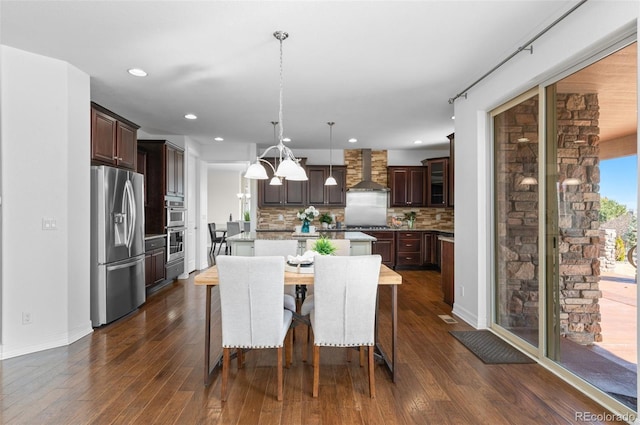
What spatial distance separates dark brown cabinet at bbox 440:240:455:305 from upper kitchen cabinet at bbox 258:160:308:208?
139 inches

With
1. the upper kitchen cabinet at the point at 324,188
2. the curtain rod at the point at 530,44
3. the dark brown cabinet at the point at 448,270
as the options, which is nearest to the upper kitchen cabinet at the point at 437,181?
the upper kitchen cabinet at the point at 324,188

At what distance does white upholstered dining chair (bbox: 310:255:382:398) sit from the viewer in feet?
7.43

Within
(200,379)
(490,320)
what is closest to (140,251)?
(200,379)

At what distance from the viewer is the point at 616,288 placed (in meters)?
2.16

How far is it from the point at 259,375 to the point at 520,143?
9.88 ft

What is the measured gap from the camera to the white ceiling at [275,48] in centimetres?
237

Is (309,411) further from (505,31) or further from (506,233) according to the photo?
(505,31)

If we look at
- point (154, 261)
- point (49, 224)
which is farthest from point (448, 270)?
point (49, 224)

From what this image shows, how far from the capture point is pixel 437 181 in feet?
24.0

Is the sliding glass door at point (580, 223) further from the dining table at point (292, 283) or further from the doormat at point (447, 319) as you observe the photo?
the dining table at point (292, 283)

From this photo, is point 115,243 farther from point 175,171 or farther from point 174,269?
point 175,171

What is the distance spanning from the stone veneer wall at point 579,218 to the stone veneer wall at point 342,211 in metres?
5.09

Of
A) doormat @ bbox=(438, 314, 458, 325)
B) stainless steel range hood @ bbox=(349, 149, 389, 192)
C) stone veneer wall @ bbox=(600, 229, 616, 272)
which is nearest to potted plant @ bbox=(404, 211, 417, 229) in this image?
stainless steel range hood @ bbox=(349, 149, 389, 192)

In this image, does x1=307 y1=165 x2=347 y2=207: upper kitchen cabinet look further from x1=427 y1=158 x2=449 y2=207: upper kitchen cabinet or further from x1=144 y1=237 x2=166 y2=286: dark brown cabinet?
x1=144 y1=237 x2=166 y2=286: dark brown cabinet
